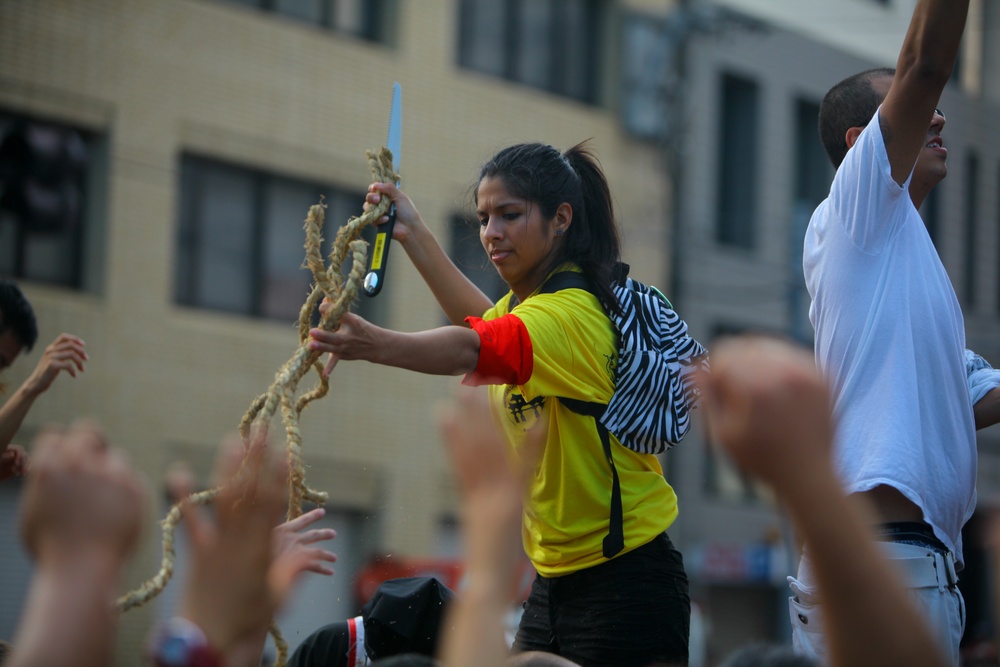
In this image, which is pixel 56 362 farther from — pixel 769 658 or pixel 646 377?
pixel 769 658

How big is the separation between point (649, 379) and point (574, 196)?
0.60m

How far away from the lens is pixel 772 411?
1581 mm

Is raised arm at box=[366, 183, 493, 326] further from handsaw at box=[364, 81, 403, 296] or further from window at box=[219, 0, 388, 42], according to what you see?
window at box=[219, 0, 388, 42]

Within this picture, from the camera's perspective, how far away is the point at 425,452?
1496 centimetres

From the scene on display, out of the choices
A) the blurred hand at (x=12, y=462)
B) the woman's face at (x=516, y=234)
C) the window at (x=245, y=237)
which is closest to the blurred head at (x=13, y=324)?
the blurred hand at (x=12, y=462)

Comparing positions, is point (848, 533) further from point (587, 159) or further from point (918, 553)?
point (587, 159)

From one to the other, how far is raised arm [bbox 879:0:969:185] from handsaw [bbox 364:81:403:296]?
4.02ft

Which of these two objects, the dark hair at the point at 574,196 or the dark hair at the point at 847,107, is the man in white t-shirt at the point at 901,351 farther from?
the dark hair at the point at 574,196

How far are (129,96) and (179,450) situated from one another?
3.42m

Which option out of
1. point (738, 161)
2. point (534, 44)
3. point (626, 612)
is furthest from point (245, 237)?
point (626, 612)

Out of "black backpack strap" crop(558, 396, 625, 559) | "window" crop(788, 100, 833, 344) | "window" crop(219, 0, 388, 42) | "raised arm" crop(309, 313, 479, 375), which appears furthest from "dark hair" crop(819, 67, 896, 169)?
"window" crop(788, 100, 833, 344)

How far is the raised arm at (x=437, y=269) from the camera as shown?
3.95 meters

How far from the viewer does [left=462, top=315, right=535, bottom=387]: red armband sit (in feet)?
10.7

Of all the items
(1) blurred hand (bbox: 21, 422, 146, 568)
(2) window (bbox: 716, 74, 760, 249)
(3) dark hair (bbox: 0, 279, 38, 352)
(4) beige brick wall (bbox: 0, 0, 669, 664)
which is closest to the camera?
(1) blurred hand (bbox: 21, 422, 146, 568)
